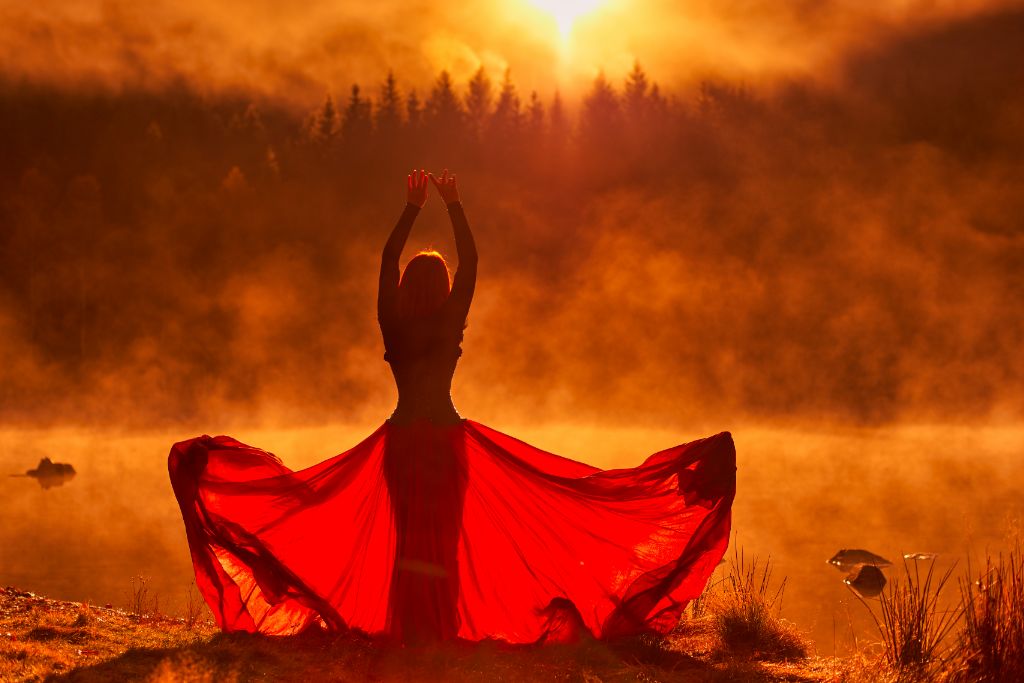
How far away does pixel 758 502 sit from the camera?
20891 mm

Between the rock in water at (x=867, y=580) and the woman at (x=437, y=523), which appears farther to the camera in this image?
the rock in water at (x=867, y=580)

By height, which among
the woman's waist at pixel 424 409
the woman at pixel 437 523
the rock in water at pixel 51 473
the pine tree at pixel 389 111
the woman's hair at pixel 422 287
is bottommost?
the woman at pixel 437 523

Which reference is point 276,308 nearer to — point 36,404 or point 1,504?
point 36,404

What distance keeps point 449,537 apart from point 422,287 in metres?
1.52

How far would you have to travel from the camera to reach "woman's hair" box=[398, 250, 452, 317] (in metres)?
6.66

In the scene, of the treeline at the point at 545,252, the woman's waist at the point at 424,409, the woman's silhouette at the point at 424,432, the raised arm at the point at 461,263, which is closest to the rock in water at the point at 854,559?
the woman's silhouette at the point at 424,432

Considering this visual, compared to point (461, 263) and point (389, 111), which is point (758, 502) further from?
point (389, 111)

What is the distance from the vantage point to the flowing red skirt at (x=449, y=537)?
6652 millimetres

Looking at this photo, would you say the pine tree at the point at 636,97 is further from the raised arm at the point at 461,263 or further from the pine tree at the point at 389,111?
the raised arm at the point at 461,263

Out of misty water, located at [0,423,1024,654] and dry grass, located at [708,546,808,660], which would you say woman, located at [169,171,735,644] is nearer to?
dry grass, located at [708,546,808,660]

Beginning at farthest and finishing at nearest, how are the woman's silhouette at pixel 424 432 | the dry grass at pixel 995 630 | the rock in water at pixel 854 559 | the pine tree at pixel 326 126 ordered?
the pine tree at pixel 326 126 → the rock in water at pixel 854 559 → the woman's silhouette at pixel 424 432 → the dry grass at pixel 995 630

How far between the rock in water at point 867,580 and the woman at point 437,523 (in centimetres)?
724

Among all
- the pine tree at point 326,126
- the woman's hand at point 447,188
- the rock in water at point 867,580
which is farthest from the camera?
the pine tree at point 326,126

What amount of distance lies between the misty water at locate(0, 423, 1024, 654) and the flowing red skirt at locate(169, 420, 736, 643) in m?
2.01
